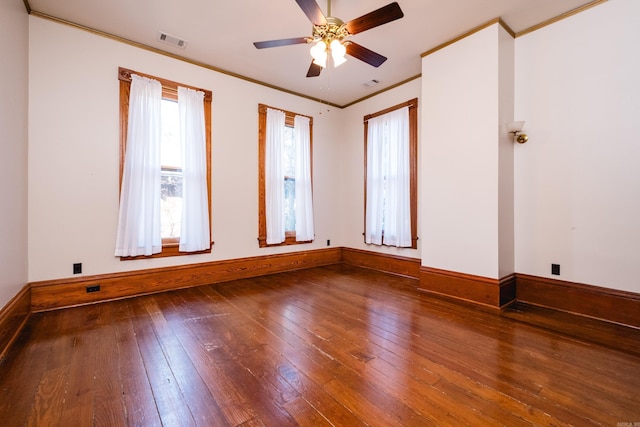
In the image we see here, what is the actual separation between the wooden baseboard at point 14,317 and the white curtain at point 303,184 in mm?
3256

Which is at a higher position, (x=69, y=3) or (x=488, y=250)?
(x=69, y=3)

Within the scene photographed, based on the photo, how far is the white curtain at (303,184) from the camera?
475 cm

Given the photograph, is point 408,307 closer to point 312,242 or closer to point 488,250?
point 488,250

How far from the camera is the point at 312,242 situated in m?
5.04

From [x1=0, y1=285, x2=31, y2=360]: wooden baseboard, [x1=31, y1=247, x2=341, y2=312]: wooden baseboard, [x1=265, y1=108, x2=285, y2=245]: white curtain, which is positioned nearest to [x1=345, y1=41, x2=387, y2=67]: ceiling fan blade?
[x1=265, y1=108, x2=285, y2=245]: white curtain

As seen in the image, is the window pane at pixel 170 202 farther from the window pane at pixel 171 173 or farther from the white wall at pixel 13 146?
the white wall at pixel 13 146

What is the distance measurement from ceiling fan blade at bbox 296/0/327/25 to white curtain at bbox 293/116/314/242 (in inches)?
98.9

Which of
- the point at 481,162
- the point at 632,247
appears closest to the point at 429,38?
the point at 481,162

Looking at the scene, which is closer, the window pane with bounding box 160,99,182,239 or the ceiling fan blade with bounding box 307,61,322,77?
the ceiling fan blade with bounding box 307,61,322,77

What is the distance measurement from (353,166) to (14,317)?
4.74m

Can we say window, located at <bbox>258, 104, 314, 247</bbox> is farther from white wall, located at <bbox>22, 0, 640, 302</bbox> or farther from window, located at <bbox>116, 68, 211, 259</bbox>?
white wall, located at <bbox>22, 0, 640, 302</bbox>

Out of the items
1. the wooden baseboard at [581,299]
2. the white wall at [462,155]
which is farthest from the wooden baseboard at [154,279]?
the wooden baseboard at [581,299]

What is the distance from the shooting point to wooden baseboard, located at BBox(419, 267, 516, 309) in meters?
2.91

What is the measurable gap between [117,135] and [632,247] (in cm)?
546
